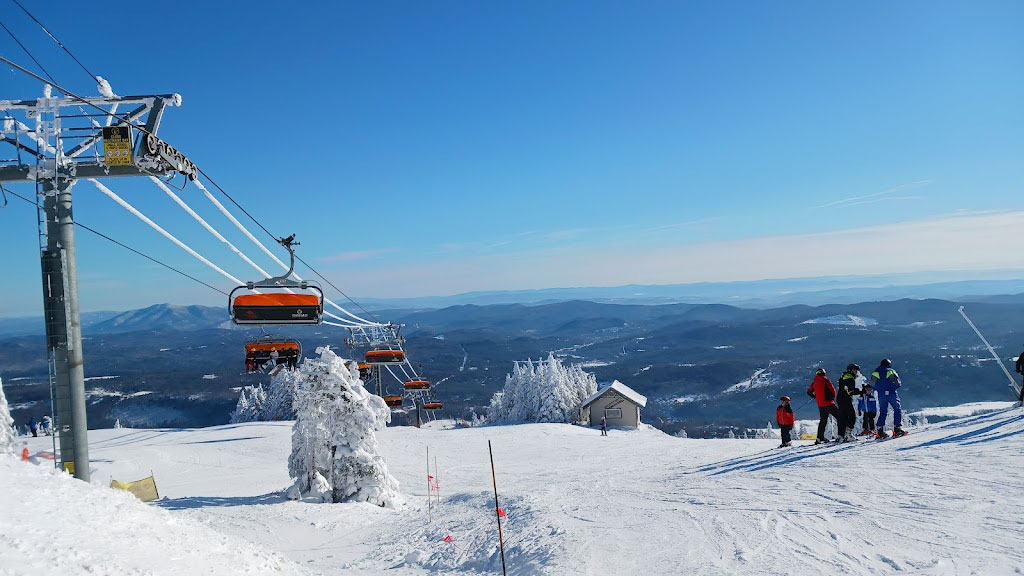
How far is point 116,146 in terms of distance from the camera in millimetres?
9227

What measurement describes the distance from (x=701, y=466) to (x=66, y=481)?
1471cm

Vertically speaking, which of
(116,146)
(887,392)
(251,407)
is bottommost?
(251,407)

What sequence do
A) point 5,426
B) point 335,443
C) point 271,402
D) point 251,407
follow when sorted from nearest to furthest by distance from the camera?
1. point 335,443
2. point 5,426
3. point 271,402
4. point 251,407

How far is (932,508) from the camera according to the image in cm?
814

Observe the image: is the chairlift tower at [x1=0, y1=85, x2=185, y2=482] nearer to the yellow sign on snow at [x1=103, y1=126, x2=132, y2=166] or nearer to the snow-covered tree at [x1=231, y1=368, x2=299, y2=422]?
the yellow sign on snow at [x1=103, y1=126, x2=132, y2=166]

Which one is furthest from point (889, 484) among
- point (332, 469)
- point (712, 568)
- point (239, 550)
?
point (332, 469)

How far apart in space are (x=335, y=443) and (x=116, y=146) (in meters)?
13.4

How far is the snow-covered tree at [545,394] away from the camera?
183ft

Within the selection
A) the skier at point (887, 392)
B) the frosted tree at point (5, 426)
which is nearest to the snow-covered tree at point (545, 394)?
the frosted tree at point (5, 426)

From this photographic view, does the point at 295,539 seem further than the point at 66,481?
Yes

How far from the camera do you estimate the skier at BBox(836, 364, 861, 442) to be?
558 inches

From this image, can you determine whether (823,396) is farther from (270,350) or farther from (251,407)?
(251,407)

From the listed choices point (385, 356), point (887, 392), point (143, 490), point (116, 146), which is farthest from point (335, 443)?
point (887, 392)

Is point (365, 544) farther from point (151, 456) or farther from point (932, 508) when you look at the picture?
point (151, 456)
